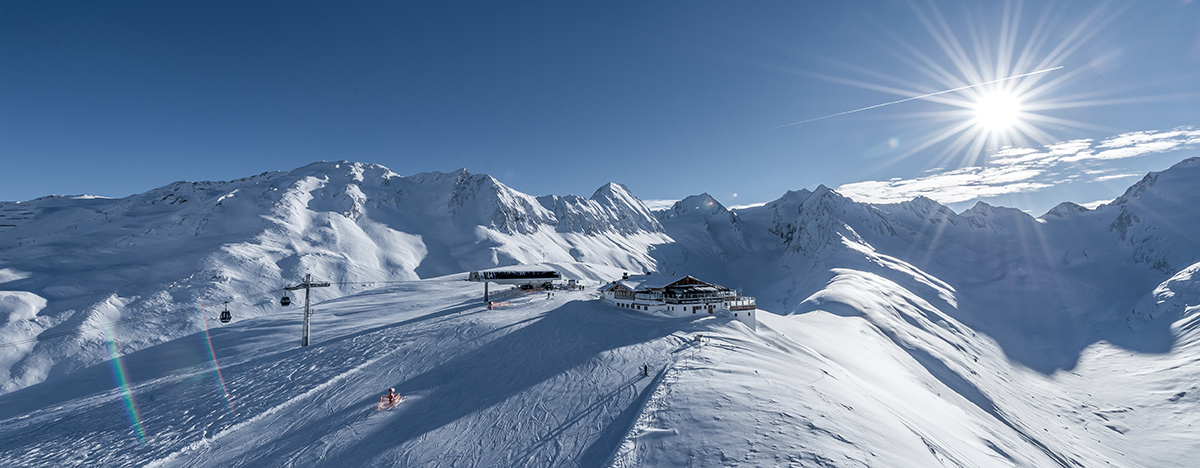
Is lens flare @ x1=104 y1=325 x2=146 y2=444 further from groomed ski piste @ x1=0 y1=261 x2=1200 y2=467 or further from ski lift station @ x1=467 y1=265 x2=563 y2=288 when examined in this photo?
ski lift station @ x1=467 y1=265 x2=563 y2=288

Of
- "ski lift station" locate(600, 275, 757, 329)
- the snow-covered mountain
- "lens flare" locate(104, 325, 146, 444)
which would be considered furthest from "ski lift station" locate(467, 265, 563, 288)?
"lens flare" locate(104, 325, 146, 444)

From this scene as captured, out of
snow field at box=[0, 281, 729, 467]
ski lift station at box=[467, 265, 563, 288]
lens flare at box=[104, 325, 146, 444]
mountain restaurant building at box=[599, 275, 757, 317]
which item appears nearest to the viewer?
snow field at box=[0, 281, 729, 467]

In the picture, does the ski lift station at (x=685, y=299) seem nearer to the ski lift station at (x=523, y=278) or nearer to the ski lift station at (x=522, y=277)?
the ski lift station at (x=523, y=278)

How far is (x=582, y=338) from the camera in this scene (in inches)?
1359

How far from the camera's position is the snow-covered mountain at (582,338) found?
62.0 ft

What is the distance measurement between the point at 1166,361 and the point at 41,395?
6374 inches

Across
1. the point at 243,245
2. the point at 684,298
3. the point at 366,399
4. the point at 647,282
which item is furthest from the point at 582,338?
the point at 243,245

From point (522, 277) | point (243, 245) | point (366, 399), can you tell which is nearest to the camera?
point (366, 399)

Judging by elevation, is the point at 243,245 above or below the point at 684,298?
above

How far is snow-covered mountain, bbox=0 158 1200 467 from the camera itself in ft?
62.0

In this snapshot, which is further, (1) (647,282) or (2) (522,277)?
(2) (522,277)

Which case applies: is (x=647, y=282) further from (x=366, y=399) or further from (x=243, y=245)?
(x=243, y=245)

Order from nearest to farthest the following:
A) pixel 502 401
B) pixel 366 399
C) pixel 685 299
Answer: pixel 502 401, pixel 366 399, pixel 685 299

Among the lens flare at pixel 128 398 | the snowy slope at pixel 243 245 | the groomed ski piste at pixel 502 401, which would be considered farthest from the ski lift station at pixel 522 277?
the lens flare at pixel 128 398
